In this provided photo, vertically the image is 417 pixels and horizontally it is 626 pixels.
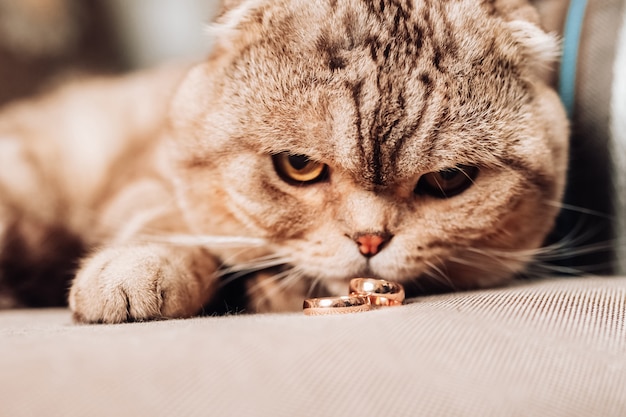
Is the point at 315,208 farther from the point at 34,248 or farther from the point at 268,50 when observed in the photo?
the point at 34,248

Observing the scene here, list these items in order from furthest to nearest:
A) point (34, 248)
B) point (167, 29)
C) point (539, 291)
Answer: point (167, 29) → point (34, 248) → point (539, 291)

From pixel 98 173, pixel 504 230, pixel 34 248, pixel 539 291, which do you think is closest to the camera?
pixel 539 291

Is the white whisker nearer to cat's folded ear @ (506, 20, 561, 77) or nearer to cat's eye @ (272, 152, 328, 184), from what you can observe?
cat's eye @ (272, 152, 328, 184)

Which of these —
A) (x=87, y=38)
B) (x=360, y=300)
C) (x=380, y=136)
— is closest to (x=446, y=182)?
(x=380, y=136)

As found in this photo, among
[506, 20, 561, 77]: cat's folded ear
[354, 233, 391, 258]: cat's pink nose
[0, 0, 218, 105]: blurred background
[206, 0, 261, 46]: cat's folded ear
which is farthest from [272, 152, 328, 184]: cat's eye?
[0, 0, 218, 105]: blurred background

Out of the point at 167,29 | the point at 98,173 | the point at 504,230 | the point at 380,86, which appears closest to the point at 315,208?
the point at 380,86

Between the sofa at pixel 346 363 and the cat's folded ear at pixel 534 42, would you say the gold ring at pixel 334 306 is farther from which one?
the cat's folded ear at pixel 534 42

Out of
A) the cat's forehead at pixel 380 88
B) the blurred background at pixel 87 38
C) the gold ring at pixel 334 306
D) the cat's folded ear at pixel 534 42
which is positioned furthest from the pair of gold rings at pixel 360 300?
the blurred background at pixel 87 38
